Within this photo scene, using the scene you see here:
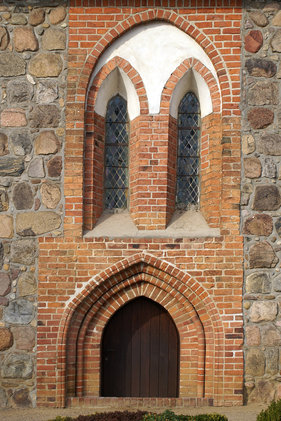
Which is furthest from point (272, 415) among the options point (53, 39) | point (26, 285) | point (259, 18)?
point (53, 39)

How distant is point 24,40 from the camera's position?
24.8 feet

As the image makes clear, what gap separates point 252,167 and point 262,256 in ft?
3.69

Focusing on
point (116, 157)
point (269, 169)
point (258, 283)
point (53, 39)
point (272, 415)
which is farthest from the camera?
point (116, 157)

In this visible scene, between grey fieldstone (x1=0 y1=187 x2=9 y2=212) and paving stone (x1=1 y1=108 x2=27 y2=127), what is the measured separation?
2.73ft

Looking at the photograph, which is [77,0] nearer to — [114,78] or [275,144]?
[114,78]

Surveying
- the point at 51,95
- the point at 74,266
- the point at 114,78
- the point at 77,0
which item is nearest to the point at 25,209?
the point at 74,266

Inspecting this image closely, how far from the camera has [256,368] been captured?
7262 millimetres

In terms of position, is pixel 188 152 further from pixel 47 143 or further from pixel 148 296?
pixel 148 296

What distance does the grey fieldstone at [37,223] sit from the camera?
24.3 feet

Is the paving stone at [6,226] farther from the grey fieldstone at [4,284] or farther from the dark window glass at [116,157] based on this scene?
the dark window glass at [116,157]

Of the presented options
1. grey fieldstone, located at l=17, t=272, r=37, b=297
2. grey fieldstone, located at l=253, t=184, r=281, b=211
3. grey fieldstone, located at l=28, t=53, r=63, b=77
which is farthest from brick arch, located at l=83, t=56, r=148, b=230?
grey fieldstone, located at l=253, t=184, r=281, b=211

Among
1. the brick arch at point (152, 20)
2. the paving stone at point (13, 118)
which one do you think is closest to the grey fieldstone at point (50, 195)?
the paving stone at point (13, 118)

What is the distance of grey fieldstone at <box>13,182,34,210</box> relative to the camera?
24.4ft

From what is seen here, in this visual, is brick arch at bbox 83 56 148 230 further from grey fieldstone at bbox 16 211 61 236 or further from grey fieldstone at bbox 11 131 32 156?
grey fieldstone at bbox 11 131 32 156
